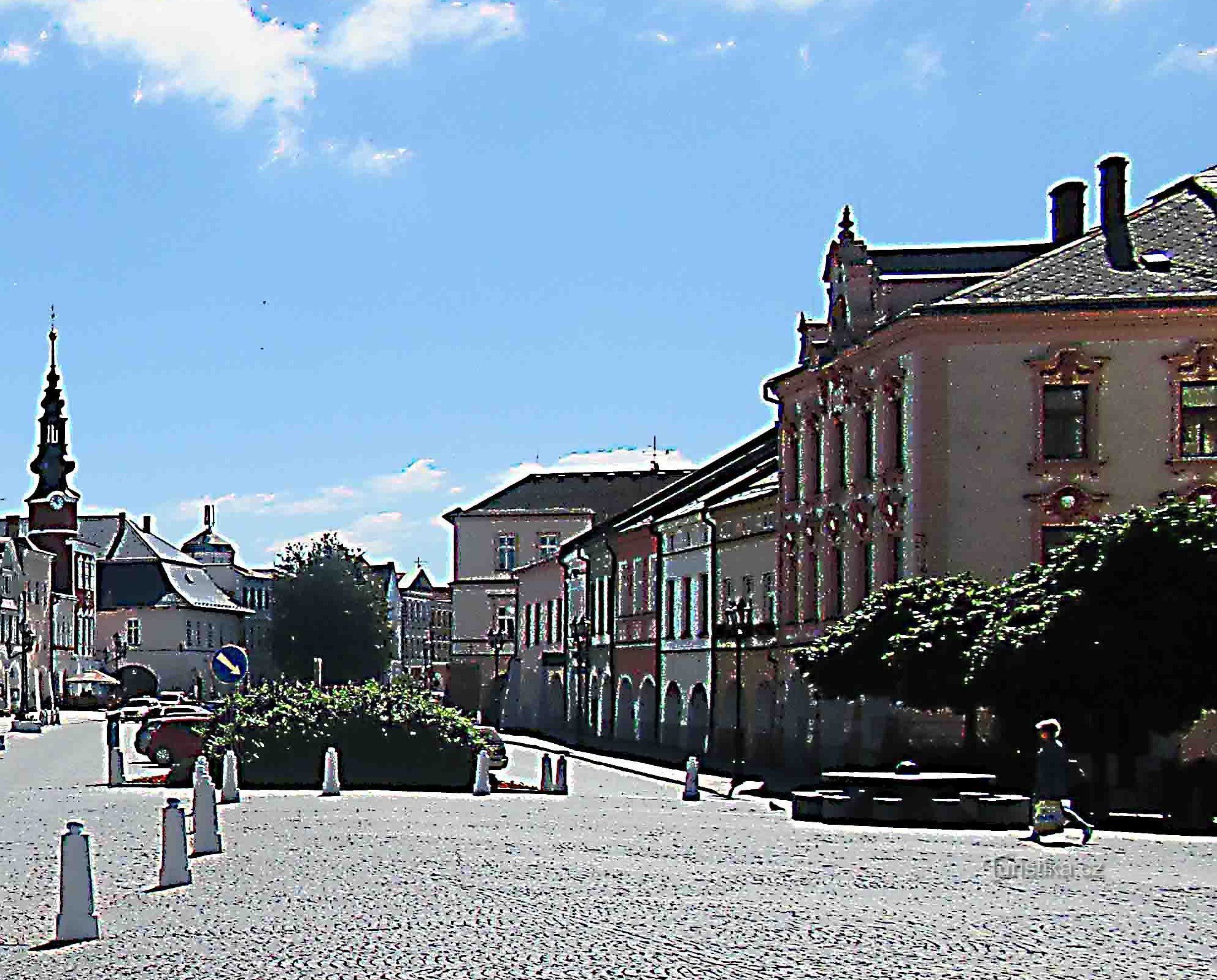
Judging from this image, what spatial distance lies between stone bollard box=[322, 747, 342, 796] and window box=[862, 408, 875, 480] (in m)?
14.7

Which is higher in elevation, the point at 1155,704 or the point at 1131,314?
the point at 1131,314

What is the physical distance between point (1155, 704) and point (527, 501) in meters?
69.2

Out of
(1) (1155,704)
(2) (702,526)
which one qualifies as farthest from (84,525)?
(1) (1155,704)

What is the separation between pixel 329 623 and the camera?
4906 inches

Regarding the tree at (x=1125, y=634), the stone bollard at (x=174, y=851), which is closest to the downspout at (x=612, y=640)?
the tree at (x=1125, y=634)

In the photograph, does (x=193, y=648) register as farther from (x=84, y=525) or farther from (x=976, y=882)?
(x=976, y=882)

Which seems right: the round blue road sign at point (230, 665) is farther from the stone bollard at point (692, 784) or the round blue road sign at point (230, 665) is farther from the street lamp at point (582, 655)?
the street lamp at point (582, 655)

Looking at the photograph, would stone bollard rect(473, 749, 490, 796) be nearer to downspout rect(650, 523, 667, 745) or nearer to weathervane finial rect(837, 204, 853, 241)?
weathervane finial rect(837, 204, 853, 241)

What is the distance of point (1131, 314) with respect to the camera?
38688 mm

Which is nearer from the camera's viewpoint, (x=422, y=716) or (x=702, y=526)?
(x=422, y=716)

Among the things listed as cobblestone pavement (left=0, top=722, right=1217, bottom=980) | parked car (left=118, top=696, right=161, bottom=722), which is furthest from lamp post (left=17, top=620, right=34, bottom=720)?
cobblestone pavement (left=0, top=722, right=1217, bottom=980)

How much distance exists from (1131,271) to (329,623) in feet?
295

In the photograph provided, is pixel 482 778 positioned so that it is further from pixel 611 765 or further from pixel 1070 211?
pixel 1070 211

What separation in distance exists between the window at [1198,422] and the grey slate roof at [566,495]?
191 feet
